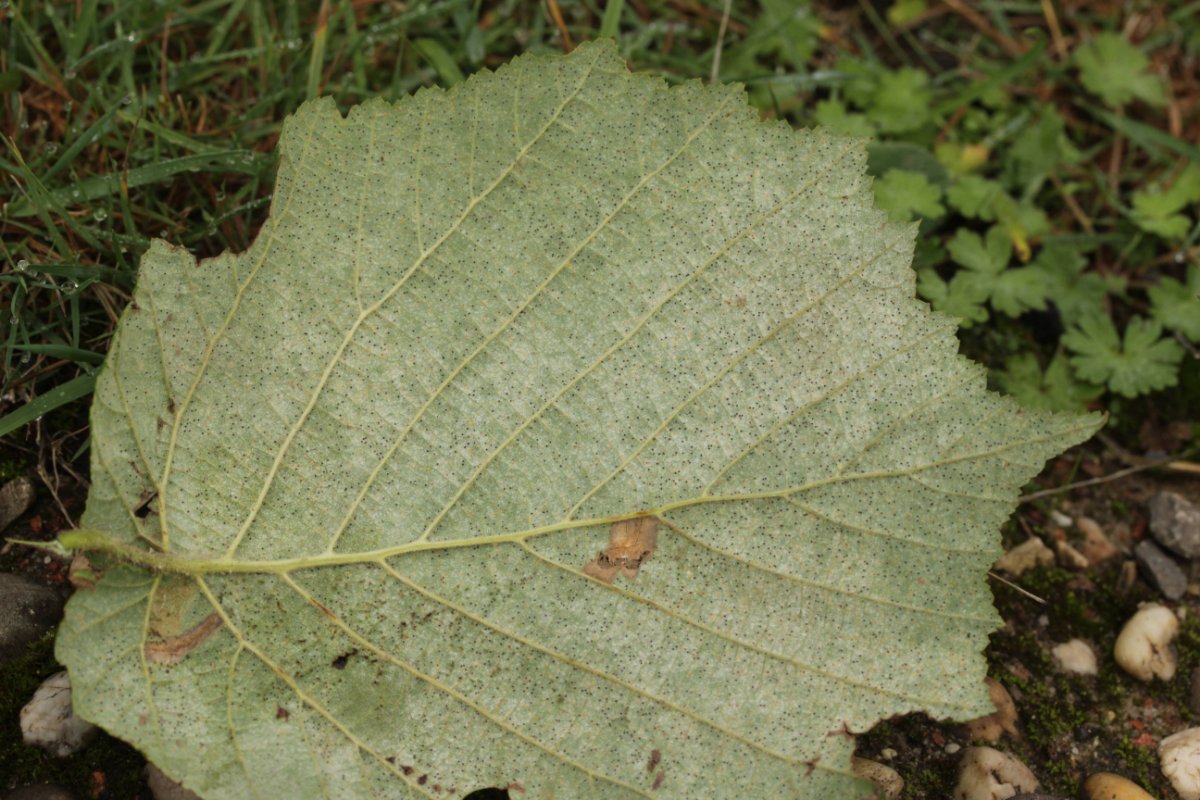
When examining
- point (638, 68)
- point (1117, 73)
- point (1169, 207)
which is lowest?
point (1169, 207)

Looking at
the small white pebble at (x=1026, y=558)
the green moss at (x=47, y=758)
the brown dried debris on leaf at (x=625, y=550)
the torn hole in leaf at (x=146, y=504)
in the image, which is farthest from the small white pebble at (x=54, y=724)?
the small white pebble at (x=1026, y=558)

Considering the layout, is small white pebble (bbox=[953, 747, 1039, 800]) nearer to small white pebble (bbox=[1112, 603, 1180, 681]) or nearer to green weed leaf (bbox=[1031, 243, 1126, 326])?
small white pebble (bbox=[1112, 603, 1180, 681])

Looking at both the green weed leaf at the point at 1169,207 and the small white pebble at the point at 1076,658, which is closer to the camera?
the small white pebble at the point at 1076,658

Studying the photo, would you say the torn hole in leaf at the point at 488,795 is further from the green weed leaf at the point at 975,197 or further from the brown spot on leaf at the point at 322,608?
the green weed leaf at the point at 975,197

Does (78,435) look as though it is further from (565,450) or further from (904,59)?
(904,59)

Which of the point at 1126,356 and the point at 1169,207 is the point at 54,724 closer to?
the point at 1126,356

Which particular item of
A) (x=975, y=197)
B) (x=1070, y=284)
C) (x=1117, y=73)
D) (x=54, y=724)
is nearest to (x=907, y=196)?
(x=975, y=197)
